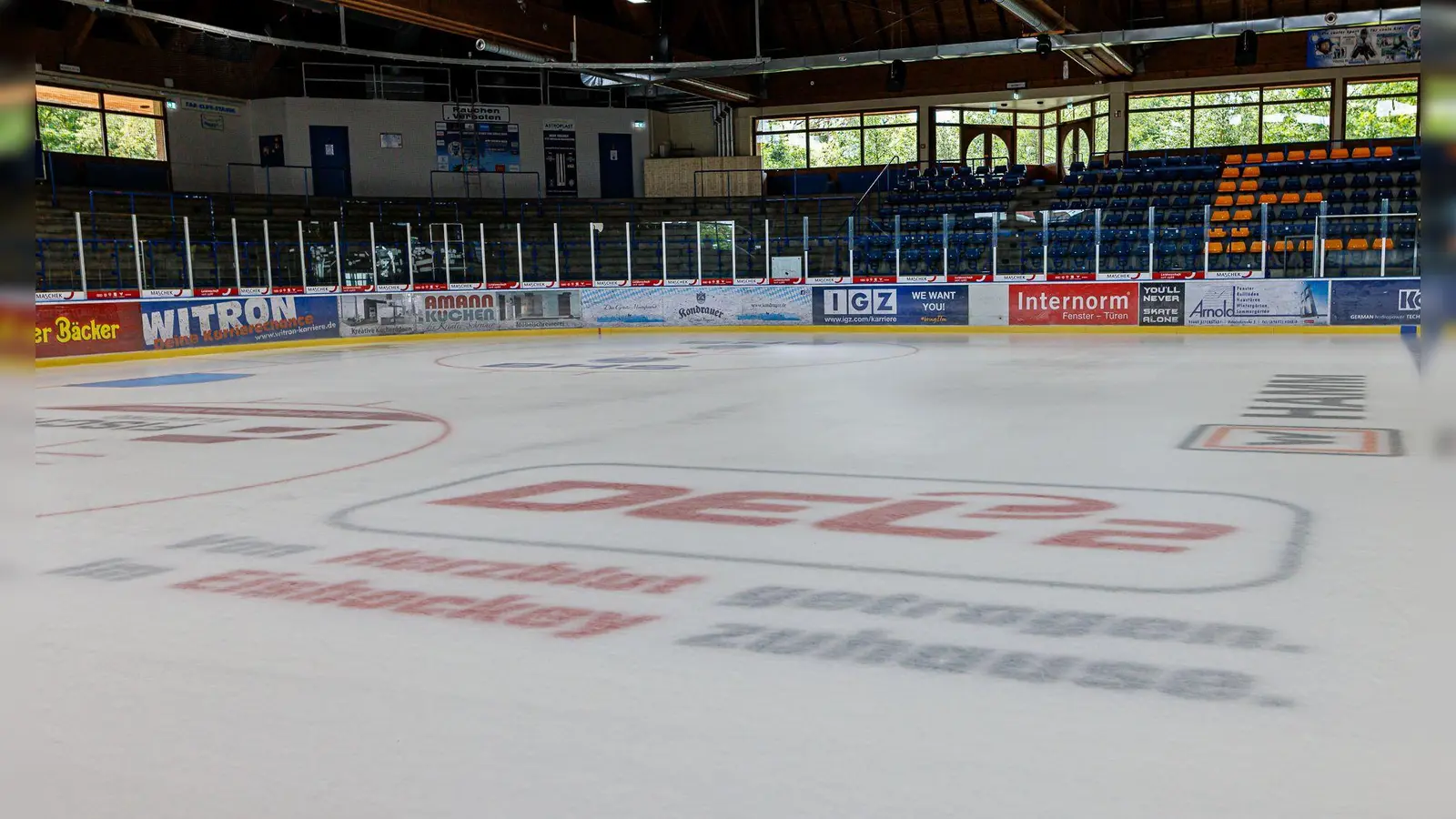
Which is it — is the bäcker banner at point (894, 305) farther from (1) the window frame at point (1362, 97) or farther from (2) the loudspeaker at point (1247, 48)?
(1) the window frame at point (1362, 97)

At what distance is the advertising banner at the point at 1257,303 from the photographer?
19.8m

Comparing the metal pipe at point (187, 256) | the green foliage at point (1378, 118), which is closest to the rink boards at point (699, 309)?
the metal pipe at point (187, 256)

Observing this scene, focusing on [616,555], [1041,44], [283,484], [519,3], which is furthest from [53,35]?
[616,555]

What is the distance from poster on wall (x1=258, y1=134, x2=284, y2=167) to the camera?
2797cm

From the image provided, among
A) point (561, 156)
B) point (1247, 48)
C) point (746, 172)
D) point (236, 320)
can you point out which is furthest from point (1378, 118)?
point (236, 320)

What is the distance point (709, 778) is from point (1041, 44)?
65.7 feet

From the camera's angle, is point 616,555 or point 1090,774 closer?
point 1090,774

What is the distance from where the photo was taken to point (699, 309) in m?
24.5

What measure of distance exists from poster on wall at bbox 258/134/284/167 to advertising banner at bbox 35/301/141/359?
918 centimetres

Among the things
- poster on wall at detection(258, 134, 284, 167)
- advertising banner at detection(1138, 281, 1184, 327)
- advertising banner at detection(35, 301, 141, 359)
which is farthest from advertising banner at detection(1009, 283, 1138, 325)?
poster on wall at detection(258, 134, 284, 167)

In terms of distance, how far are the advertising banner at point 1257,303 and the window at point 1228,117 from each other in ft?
29.8

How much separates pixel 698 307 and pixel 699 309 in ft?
0.20

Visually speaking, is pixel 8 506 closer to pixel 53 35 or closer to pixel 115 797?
pixel 115 797

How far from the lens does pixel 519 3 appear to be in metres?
19.6
